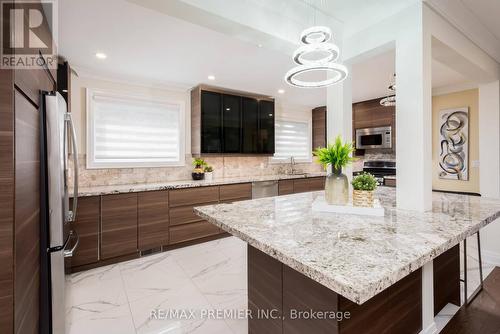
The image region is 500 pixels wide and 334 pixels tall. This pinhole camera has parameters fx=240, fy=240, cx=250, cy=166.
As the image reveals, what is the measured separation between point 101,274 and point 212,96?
2.81m

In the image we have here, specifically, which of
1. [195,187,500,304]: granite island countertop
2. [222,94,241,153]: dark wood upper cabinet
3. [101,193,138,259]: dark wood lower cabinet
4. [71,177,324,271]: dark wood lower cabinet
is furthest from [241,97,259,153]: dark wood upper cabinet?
[195,187,500,304]: granite island countertop

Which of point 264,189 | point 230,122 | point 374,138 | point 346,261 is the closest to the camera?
point 346,261

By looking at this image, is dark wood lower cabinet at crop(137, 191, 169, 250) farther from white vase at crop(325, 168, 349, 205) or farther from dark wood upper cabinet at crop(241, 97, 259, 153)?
white vase at crop(325, 168, 349, 205)

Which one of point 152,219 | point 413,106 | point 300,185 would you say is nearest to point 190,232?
point 152,219

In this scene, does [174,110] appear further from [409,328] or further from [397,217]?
[409,328]

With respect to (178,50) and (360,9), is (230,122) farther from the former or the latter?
(360,9)

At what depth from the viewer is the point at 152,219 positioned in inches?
122

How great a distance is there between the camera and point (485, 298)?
214 cm

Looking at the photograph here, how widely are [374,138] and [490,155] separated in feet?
6.68

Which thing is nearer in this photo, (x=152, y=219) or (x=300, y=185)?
(x=152, y=219)

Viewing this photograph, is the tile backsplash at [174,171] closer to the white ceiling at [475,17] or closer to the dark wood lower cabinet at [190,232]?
the dark wood lower cabinet at [190,232]

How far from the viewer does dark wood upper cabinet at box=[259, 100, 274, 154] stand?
14.6ft

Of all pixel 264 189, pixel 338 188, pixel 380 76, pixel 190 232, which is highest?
pixel 380 76

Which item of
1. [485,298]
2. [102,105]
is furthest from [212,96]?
[485,298]
